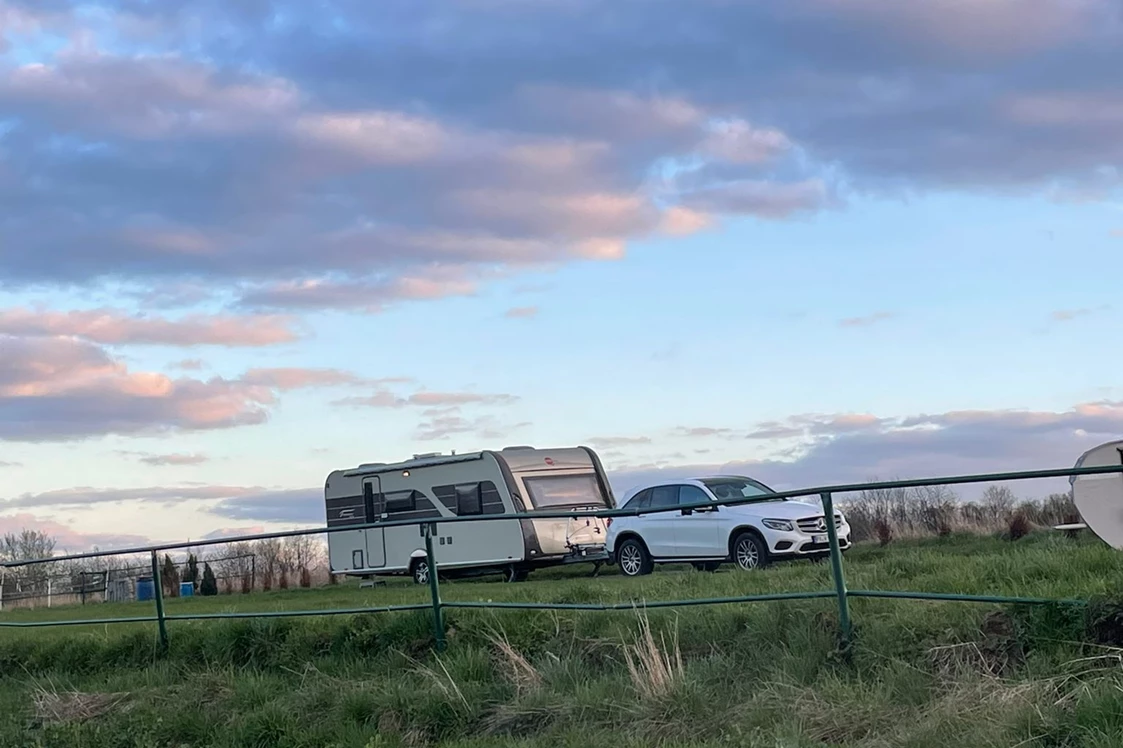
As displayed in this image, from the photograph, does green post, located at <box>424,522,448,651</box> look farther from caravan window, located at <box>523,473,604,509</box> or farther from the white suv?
caravan window, located at <box>523,473,604,509</box>

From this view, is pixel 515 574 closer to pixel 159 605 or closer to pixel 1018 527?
pixel 1018 527

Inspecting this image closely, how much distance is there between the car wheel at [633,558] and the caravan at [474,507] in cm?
194

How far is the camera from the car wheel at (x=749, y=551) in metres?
18.5

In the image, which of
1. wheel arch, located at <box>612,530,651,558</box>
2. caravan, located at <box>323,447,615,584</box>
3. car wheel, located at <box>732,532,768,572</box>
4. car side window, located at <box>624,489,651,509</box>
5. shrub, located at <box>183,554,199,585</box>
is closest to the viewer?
car wheel, located at <box>732,532,768,572</box>

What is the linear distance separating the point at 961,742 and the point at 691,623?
2.90 m

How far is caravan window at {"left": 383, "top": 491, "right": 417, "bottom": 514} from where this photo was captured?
2478 cm

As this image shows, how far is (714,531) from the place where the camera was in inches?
758

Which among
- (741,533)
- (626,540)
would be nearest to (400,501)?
(626,540)

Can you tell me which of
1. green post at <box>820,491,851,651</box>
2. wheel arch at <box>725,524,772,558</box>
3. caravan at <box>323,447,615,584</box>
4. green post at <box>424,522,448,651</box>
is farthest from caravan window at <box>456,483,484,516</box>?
green post at <box>820,491,851,651</box>

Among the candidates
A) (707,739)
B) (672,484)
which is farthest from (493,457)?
(707,739)

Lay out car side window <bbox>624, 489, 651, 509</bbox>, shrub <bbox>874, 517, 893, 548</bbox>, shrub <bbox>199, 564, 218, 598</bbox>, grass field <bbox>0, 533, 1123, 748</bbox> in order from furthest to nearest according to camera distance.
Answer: shrub <bbox>199, 564, 218, 598</bbox> < car side window <bbox>624, 489, 651, 509</bbox> < shrub <bbox>874, 517, 893, 548</bbox> < grass field <bbox>0, 533, 1123, 748</bbox>

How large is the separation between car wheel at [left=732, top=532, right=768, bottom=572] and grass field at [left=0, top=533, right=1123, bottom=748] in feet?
24.6

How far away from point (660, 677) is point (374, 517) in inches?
739

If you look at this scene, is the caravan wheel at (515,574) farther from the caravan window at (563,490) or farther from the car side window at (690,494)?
the car side window at (690,494)
